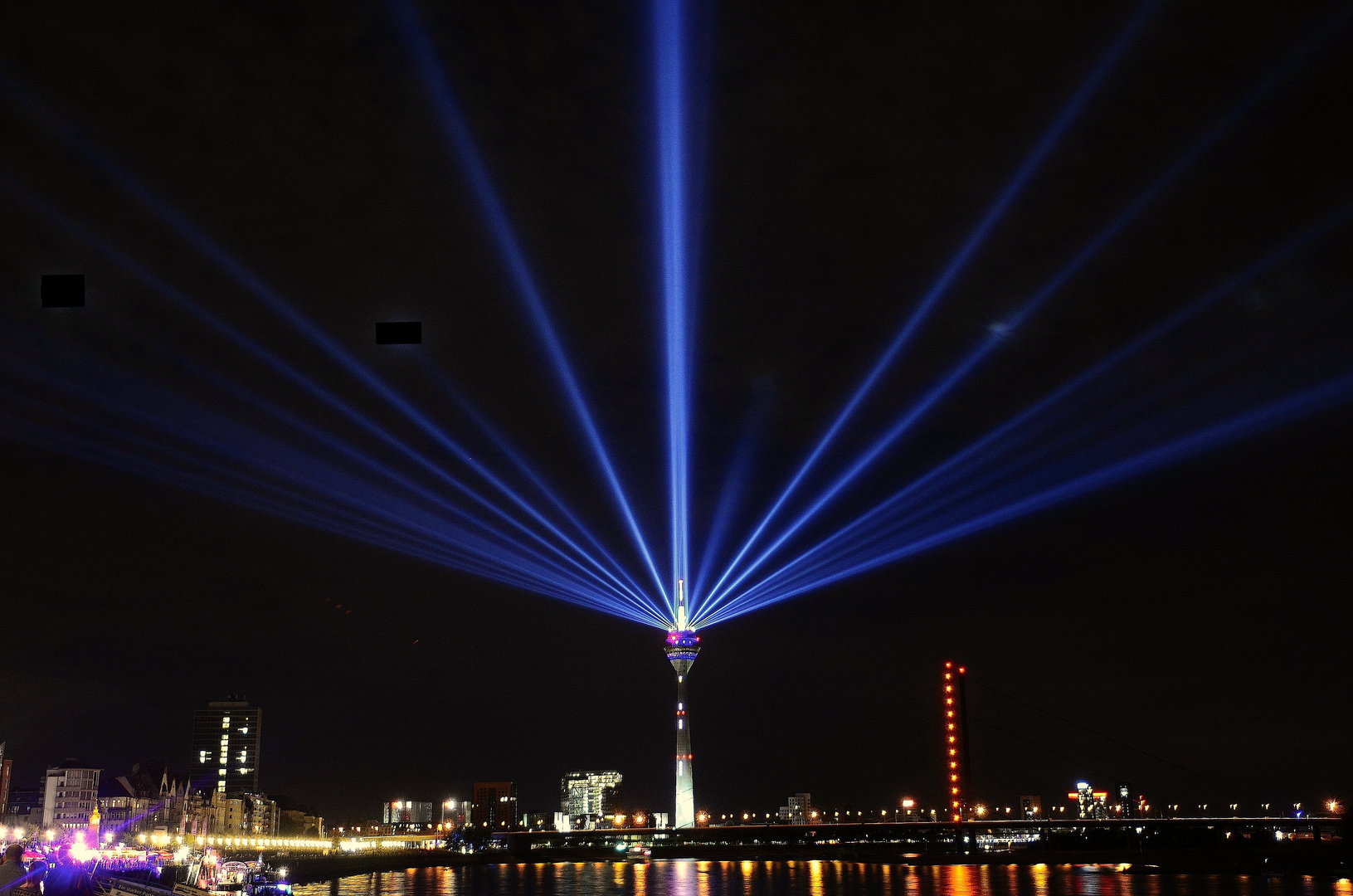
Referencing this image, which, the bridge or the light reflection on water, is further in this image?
the bridge

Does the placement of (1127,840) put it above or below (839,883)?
below

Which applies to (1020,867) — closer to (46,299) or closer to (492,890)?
(492,890)

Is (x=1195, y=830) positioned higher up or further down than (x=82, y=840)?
further down

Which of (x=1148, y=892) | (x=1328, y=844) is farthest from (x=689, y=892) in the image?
(x=1328, y=844)

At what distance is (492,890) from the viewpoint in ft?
358

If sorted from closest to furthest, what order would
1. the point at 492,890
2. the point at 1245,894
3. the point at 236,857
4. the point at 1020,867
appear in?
the point at 1245,894, the point at 492,890, the point at 1020,867, the point at 236,857

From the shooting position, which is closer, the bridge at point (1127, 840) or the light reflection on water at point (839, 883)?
the light reflection on water at point (839, 883)

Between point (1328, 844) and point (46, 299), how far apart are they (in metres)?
184

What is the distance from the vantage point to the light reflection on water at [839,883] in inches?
3735

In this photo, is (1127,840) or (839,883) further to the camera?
(1127,840)

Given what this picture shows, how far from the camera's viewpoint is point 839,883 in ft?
364

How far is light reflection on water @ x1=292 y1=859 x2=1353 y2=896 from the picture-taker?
311ft

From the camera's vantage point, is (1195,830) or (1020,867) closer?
(1020,867)

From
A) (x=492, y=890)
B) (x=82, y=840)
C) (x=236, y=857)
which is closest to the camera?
(x=82, y=840)
